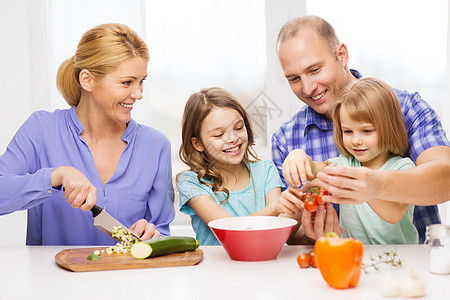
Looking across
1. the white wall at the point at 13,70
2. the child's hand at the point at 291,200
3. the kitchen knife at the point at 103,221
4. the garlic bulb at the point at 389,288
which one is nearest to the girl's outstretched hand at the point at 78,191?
the kitchen knife at the point at 103,221

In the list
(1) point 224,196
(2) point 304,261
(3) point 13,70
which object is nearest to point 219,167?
(1) point 224,196

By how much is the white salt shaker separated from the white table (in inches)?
1.0

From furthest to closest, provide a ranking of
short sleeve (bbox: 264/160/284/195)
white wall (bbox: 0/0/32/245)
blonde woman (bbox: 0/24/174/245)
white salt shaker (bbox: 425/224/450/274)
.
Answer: white wall (bbox: 0/0/32/245), short sleeve (bbox: 264/160/284/195), blonde woman (bbox: 0/24/174/245), white salt shaker (bbox: 425/224/450/274)

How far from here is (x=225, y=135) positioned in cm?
215

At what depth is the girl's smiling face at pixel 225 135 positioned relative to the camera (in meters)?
2.12

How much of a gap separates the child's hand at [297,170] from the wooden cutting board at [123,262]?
0.37 metres

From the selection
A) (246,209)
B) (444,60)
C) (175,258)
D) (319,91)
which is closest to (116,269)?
→ (175,258)

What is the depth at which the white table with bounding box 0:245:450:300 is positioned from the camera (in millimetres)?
1208

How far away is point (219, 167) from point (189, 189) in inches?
7.6

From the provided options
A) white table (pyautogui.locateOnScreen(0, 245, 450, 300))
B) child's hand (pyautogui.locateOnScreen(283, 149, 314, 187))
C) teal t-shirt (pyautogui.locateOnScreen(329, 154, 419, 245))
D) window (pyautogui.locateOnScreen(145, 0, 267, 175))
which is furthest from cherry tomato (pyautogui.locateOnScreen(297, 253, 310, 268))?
window (pyautogui.locateOnScreen(145, 0, 267, 175))

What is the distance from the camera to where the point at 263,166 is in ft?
7.44

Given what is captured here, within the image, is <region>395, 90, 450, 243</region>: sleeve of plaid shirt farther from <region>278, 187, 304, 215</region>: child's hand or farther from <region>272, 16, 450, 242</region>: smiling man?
<region>278, 187, 304, 215</region>: child's hand

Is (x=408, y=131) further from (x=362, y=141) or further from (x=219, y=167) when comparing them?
(x=219, y=167)

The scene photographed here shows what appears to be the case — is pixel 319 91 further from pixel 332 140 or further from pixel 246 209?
A: pixel 246 209
